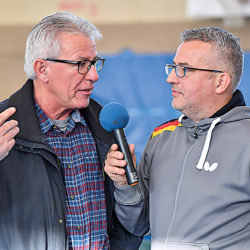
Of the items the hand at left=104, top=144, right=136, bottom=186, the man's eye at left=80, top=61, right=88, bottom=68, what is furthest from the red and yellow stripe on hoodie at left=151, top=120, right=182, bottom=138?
the man's eye at left=80, top=61, right=88, bottom=68

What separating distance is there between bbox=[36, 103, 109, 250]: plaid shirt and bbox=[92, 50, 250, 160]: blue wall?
303cm

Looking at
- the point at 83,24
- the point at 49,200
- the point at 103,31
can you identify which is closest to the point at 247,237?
the point at 49,200

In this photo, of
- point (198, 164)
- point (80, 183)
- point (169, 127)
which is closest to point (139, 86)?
point (169, 127)

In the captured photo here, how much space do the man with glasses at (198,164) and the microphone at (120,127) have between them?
0.12ft

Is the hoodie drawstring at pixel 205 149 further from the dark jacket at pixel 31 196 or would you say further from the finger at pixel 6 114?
the finger at pixel 6 114

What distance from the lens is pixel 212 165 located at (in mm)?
2158

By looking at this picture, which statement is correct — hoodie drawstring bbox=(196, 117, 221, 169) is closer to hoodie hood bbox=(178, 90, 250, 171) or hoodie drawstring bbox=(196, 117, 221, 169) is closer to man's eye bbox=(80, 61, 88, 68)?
hoodie hood bbox=(178, 90, 250, 171)

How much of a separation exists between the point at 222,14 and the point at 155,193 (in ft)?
16.7

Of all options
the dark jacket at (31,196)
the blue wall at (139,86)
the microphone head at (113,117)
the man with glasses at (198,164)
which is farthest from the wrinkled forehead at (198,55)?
the blue wall at (139,86)

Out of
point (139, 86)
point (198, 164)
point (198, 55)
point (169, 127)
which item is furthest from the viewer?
point (139, 86)

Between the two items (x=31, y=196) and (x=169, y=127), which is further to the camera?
(x=169, y=127)

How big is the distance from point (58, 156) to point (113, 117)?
14.7 inches

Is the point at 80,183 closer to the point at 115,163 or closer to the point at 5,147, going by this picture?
the point at 115,163

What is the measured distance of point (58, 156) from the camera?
2279 mm
